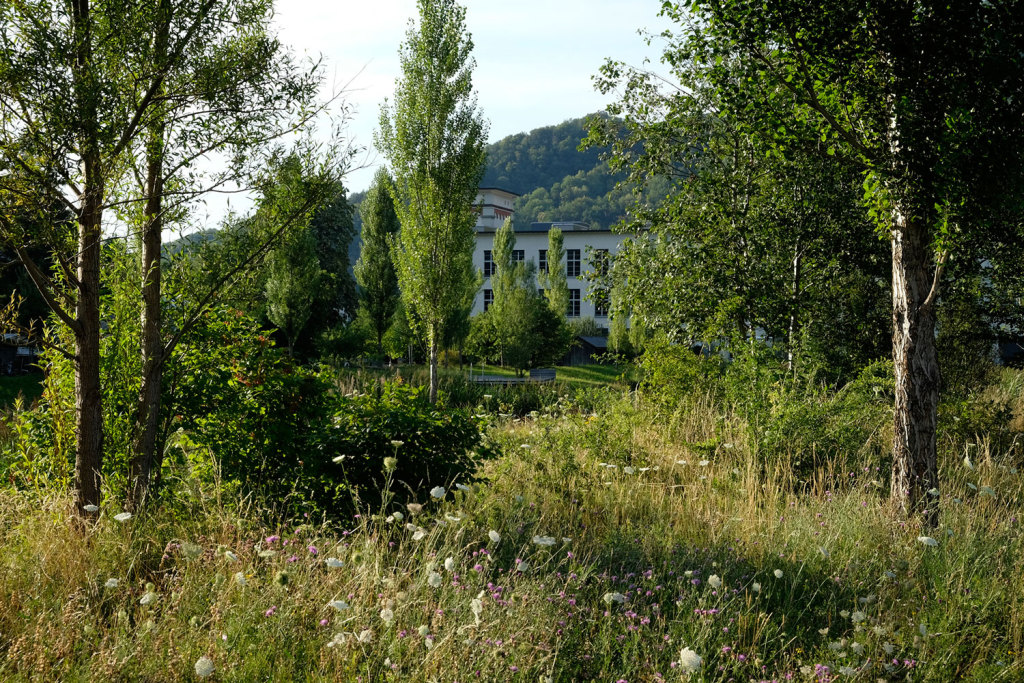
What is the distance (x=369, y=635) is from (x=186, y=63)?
405cm

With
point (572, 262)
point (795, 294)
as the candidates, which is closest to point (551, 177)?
point (572, 262)

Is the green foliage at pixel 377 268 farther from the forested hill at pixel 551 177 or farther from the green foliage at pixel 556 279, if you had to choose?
the forested hill at pixel 551 177

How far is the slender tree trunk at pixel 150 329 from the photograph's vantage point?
518 cm

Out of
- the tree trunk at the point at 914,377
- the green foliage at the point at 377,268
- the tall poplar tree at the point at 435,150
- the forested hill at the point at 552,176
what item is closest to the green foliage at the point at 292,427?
the tree trunk at the point at 914,377

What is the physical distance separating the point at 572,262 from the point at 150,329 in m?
54.0

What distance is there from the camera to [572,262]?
192 ft

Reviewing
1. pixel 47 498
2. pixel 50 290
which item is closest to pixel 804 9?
pixel 50 290

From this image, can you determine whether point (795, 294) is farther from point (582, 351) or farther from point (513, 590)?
point (582, 351)

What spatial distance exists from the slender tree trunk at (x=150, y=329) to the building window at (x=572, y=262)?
173ft

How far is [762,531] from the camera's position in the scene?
522 centimetres

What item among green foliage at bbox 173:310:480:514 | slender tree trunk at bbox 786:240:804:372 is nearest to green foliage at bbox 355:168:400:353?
slender tree trunk at bbox 786:240:804:372

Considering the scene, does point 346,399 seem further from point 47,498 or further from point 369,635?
point 369,635

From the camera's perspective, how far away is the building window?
57.8 m

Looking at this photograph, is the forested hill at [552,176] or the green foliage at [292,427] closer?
the green foliage at [292,427]
